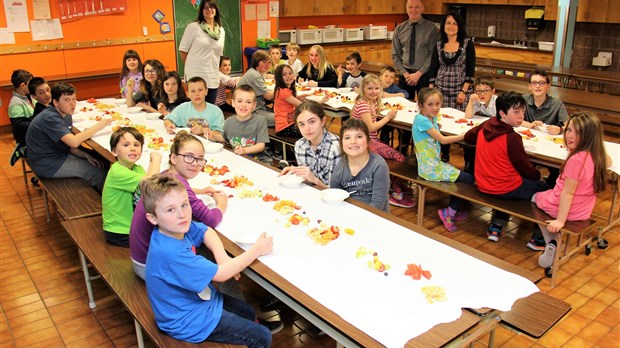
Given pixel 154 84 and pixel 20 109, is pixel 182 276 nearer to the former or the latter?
pixel 154 84

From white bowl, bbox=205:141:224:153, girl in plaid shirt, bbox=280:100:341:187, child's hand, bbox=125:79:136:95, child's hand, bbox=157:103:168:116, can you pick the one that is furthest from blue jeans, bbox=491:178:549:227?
child's hand, bbox=125:79:136:95

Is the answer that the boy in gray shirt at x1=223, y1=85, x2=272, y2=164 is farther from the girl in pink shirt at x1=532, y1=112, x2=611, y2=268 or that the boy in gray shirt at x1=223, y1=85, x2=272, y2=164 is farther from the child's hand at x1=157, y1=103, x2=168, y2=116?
the girl in pink shirt at x1=532, y1=112, x2=611, y2=268

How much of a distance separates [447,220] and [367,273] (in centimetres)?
241

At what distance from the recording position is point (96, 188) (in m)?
4.55

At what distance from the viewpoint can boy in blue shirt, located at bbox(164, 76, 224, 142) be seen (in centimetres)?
458

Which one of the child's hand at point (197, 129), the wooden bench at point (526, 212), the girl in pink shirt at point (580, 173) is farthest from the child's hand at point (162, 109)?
the girl in pink shirt at point (580, 173)

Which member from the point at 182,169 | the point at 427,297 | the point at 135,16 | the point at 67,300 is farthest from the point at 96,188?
the point at 135,16

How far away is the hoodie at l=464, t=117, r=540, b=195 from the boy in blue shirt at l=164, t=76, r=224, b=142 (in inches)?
85.6

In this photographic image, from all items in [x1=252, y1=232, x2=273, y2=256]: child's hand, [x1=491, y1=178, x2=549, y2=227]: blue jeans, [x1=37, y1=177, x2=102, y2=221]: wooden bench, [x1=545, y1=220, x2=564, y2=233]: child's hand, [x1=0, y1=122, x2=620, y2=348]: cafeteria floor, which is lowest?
[x1=0, y1=122, x2=620, y2=348]: cafeteria floor

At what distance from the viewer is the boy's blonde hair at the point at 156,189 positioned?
2.16 m

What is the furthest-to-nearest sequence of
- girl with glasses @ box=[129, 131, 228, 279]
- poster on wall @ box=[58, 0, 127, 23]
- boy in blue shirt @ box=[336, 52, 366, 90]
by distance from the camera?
1. poster on wall @ box=[58, 0, 127, 23]
2. boy in blue shirt @ box=[336, 52, 366, 90]
3. girl with glasses @ box=[129, 131, 228, 279]

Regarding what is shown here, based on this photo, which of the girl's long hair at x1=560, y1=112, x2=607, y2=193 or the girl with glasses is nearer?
the girl with glasses

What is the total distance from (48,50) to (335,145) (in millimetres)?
6212

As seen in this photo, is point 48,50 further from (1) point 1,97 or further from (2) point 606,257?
(2) point 606,257
